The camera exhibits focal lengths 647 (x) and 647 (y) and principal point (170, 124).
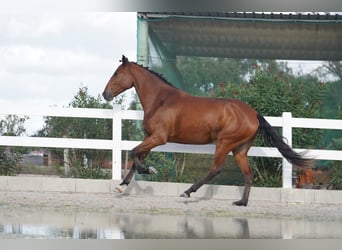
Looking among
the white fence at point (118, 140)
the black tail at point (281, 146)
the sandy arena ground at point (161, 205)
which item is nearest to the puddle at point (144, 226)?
the sandy arena ground at point (161, 205)

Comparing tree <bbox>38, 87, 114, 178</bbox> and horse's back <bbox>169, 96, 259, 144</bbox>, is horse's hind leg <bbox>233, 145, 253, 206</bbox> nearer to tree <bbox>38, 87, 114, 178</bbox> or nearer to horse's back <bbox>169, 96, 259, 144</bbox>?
horse's back <bbox>169, 96, 259, 144</bbox>

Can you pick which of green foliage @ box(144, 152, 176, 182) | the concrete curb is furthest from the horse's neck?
the concrete curb

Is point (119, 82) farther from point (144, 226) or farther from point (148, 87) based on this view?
point (144, 226)

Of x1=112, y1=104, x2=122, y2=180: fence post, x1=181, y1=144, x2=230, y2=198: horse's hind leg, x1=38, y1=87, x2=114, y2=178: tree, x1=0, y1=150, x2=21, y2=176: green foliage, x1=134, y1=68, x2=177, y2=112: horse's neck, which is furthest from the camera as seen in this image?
x1=38, y1=87, x2=114, y2=178: tree

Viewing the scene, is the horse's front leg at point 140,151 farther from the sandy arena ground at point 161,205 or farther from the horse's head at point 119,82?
the horse's head at point 119,82

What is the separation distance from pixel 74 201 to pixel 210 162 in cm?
279

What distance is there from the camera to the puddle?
6141 mm

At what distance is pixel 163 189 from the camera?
941 centimetres

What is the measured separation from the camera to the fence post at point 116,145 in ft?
31.9

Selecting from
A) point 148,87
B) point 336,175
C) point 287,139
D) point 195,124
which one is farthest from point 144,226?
point 336,175

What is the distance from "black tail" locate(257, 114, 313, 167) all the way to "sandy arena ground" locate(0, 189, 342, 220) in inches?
24.3

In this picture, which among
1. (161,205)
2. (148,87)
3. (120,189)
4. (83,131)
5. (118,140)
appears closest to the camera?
(161,205)

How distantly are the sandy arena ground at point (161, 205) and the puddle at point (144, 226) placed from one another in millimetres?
287

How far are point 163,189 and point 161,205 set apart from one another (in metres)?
1.08
